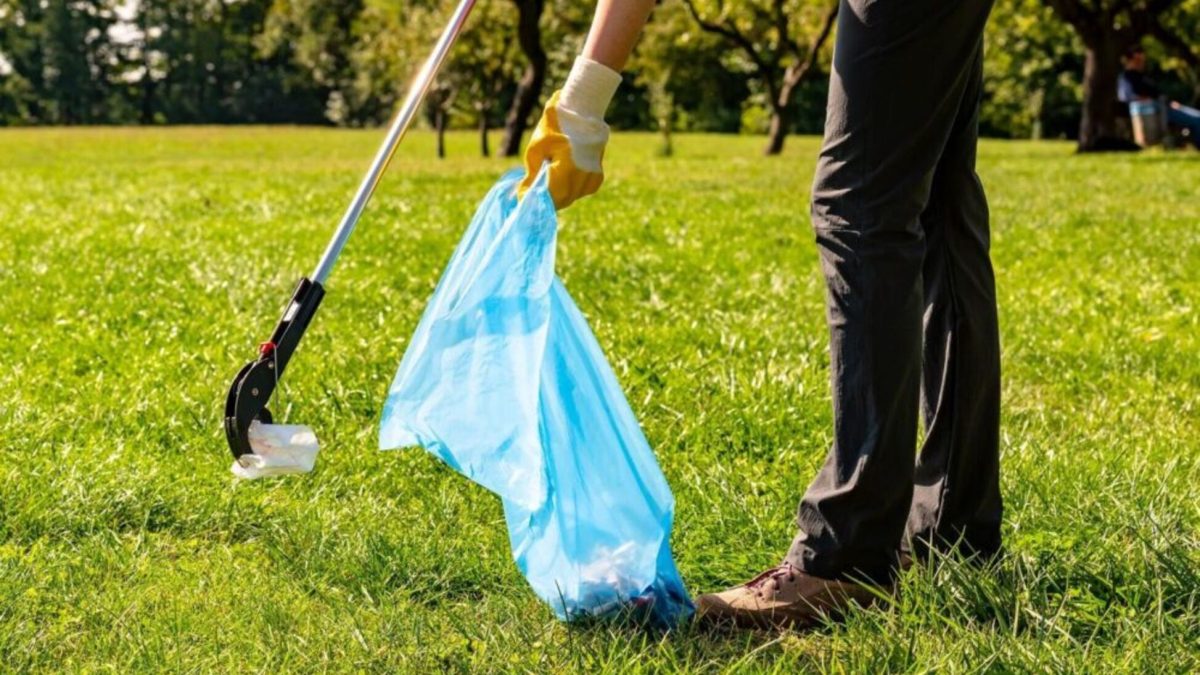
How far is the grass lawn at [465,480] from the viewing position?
2.34 meters

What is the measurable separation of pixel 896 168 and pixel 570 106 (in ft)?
1.80

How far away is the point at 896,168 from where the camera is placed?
232cm

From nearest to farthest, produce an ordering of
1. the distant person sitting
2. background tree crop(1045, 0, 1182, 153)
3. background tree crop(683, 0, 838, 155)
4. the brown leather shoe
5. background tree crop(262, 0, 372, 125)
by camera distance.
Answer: the brown leather shoe, the distant person sitting, background tree crop(1045, 0, 1182, 153), background tree crop(683, 0, 838, 155), background tree crop(262, 0, 372, 125)

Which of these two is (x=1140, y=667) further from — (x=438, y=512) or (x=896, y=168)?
(x=438, y=512)

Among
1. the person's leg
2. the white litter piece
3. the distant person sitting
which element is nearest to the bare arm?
the person's leg

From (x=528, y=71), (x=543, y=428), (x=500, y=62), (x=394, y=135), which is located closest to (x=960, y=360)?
(x=543, y=428)

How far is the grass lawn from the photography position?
2.34 meters

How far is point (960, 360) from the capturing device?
101 inches

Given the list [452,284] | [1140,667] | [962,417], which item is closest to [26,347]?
[452,284]

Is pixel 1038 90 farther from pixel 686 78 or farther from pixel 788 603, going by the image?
pixel 788 603

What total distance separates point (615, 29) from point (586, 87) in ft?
0.35

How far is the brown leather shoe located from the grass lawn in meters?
0.04

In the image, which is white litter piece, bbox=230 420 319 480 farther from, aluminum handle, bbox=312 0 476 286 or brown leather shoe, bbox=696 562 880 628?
brown leather shoe, bbox=696 562 880 628

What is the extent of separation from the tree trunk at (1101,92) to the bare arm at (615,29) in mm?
24697
